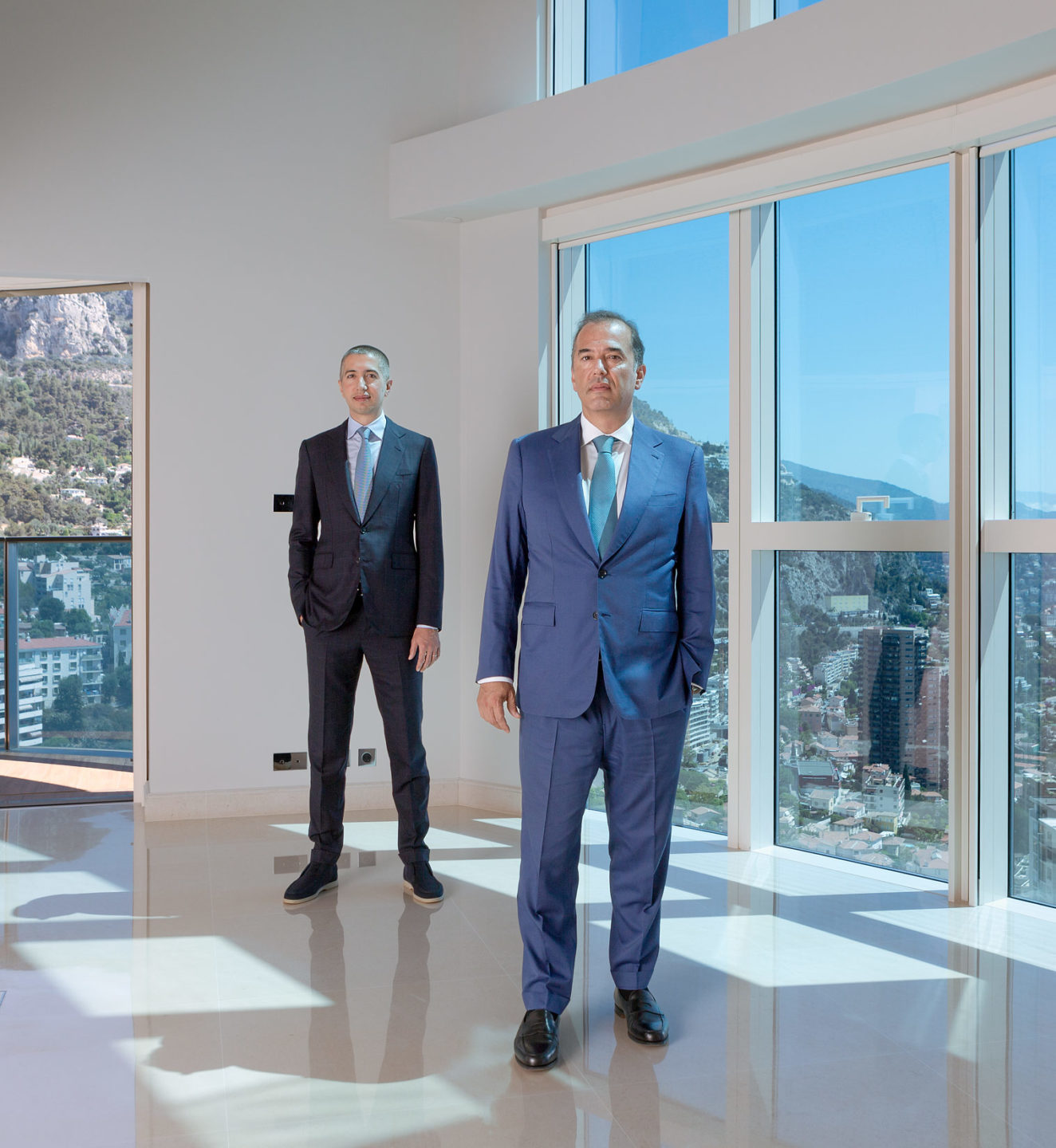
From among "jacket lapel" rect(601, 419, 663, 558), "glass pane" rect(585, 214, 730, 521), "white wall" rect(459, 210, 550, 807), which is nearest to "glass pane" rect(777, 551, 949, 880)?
"glass pane" rect(585, 214, 730, 521)

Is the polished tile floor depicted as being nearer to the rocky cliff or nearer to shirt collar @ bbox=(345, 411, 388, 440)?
shirt collar @ bbox=(345, 411, 388, 440)

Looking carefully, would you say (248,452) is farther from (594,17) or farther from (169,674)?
(594,17)

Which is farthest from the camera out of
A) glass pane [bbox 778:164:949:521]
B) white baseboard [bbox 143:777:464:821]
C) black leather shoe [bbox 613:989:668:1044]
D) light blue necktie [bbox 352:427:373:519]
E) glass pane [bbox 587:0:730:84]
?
white baseboard [bbox 143:777:464:821]

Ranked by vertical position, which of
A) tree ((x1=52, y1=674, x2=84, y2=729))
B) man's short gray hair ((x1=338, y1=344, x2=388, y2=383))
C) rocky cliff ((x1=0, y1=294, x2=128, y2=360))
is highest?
rocky cliff ((x1=0, y1=294, x2=128, y2=360))

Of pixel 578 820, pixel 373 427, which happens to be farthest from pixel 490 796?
pixel 578 820

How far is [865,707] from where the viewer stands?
3840 millimetres

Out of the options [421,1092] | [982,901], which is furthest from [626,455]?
[982,901]

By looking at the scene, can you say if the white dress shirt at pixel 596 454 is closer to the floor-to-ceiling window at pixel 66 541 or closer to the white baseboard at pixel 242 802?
the white baseboard at pixel 242 802

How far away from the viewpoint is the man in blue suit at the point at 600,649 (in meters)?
2.36

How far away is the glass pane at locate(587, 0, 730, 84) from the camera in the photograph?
4133mm

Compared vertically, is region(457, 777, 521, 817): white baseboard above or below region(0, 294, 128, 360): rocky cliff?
below

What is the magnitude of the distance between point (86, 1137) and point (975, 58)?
348cm

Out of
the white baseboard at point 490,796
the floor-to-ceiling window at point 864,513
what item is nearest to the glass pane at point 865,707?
the floor-to-ceiling window at point 864,513

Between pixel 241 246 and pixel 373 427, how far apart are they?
157cm
